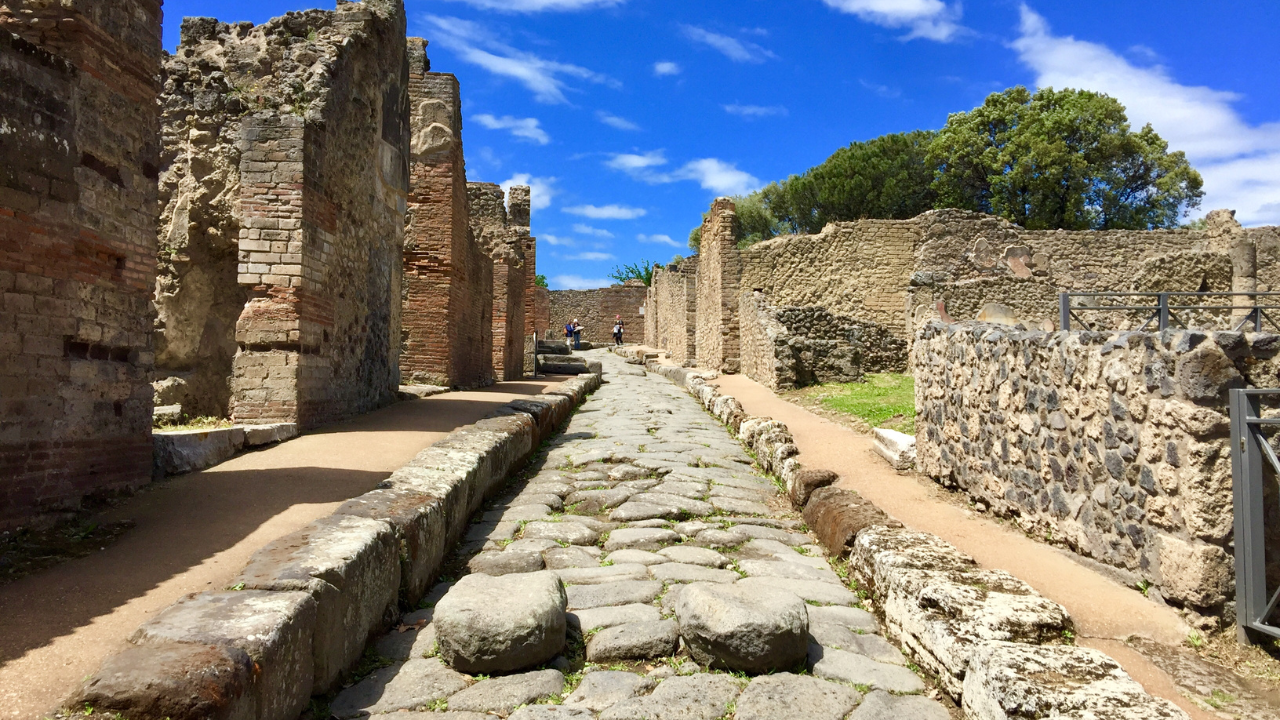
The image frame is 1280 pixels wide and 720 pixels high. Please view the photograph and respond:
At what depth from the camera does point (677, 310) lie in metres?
28.3

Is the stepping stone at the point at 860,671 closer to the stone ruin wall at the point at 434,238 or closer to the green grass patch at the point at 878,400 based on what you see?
the green grass patch at the point at 878,400

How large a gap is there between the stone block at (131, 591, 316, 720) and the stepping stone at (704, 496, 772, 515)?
365cm

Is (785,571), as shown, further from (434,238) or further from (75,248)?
(434,238)

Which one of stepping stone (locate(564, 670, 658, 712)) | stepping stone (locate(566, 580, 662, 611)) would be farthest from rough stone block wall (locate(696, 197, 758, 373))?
stepping stone (locate(564, 670, 658, 712))

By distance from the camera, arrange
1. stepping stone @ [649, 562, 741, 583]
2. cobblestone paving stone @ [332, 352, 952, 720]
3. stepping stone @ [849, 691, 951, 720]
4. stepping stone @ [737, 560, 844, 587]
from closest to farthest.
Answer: stepping stone @ [849, 691, 951, 720]
cobblestone paving stone @ [332, 352, 952, 720]
stepping stone @ [649, 562, 741, 583]
stepping stone @ [737, 560, 844, 587]

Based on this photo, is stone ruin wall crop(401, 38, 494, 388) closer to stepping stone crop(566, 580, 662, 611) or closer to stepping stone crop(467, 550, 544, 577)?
stepping stone crop(467, 550, 544, 577)

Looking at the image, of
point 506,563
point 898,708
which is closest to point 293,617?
point 506,563

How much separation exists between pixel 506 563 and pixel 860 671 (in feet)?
7.19

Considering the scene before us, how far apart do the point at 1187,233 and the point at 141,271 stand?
25.7 metres

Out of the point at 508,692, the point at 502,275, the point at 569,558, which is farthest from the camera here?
the point at 502,275

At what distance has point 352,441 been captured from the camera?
718 centimetres

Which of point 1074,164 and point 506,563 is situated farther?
point 1074,164

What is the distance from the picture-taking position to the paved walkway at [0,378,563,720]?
8.41ft

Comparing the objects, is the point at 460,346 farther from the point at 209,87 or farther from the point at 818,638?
the point at 818,638
